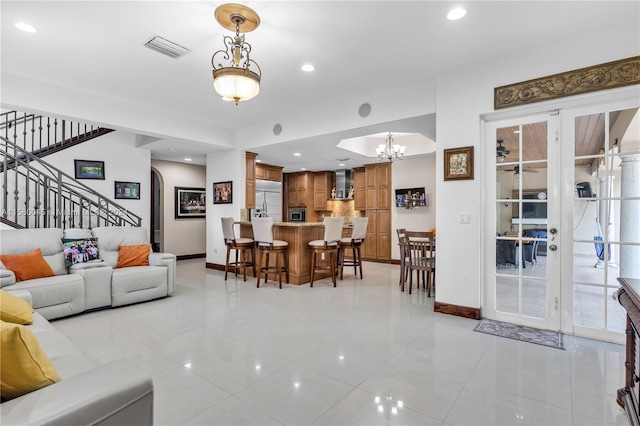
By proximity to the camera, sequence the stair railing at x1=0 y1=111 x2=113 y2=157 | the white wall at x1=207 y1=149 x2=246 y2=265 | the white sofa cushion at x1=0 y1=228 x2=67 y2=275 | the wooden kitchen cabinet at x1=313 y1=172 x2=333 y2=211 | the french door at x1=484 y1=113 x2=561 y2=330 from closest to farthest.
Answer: the french door at x1=484 y1=113 x2=561 y2=330 → the white sofa cushion at x1=0 y1=228 x2=67 y2=275 → the stair railing at x1=0 y1=111 x2=113 y2=157 → the white wall at x1=207 y1=149 x2=246 y2=265 → the wooden kitchen cabinet at x1=313 y1=172 x2=333 y2=211

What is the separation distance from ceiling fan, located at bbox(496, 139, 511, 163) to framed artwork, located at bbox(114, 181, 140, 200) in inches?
263

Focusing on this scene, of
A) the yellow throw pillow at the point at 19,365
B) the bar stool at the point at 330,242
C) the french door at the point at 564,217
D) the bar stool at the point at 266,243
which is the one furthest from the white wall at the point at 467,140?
the yellow throw pillow at the point at 19,365

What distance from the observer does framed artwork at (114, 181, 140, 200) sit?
21.3ft

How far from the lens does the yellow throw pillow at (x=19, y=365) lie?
105cm

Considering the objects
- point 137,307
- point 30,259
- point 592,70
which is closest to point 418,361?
point 592,70

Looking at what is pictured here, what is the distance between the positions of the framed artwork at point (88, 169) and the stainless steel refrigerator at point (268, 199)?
125 inches

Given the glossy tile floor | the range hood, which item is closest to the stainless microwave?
the range hood

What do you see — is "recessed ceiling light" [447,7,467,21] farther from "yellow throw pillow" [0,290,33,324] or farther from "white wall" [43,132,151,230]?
"white wall" [43,132,151,230]

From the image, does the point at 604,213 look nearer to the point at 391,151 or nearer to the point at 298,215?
the point at 391,151

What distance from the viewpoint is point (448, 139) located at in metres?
3.76

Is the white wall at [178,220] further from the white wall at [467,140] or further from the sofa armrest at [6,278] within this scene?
the white wall at [467,140]

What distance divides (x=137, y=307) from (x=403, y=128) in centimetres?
437

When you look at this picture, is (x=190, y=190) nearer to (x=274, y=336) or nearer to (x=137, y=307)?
(x=137, y=307)

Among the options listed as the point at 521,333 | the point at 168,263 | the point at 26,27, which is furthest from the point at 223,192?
the point at 521,333
